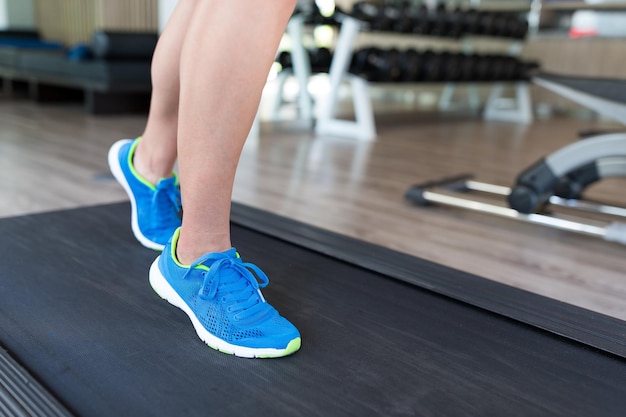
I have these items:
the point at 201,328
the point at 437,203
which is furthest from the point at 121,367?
the point at 437,203

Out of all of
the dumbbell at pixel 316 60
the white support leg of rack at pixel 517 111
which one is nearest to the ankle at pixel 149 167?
the dumbbell at pixel 316 60

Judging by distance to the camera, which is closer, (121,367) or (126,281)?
(121,367)

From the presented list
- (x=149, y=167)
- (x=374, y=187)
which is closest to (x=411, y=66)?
(x=374, y=187)

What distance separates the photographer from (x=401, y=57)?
3.17m

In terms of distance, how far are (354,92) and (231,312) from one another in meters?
2.41

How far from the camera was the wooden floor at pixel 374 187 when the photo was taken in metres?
1.21

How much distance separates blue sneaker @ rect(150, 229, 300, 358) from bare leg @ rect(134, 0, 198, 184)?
0.31 metres

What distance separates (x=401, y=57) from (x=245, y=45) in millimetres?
2656

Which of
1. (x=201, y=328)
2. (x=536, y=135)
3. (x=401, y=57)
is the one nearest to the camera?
(x=201, y=328)

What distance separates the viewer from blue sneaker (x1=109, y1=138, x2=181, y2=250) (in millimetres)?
1006

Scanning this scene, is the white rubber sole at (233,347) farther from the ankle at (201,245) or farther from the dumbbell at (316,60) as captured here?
the dumbbell at (316,60)

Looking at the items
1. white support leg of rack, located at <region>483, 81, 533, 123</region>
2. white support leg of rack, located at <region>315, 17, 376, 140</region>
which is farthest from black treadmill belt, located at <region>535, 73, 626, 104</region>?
white support leg of rack, located at <region>483, 81, 533, 123</region>

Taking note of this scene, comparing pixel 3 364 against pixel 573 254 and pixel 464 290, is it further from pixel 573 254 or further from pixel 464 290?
pixel 573 254

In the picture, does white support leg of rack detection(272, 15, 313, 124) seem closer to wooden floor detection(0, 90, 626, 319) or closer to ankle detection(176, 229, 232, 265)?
wooden floor detection(0, 90, 626, 319)
